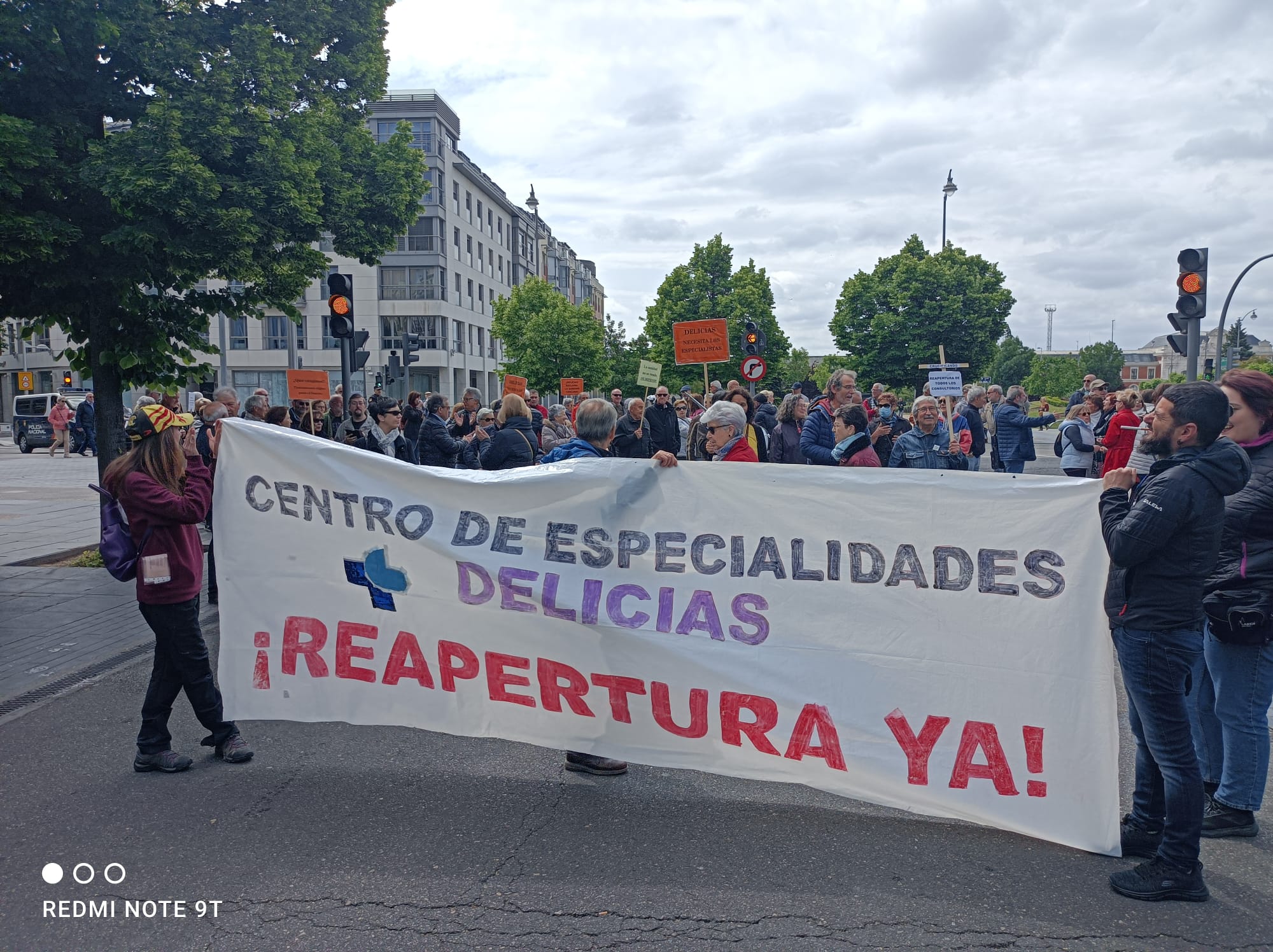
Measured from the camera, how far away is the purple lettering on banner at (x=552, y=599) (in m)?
4.32

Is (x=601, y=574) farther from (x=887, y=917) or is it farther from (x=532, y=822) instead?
(x=887, y=917)

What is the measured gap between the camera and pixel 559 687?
14.2ft

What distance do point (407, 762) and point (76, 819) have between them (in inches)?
56.7

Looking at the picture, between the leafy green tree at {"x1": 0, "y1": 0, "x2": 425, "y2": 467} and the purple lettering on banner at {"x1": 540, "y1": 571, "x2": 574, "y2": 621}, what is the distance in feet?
20.9

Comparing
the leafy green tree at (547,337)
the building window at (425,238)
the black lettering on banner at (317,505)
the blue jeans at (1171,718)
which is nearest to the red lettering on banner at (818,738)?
the blue jeans at (1171,718)

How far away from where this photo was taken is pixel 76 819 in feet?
13.6

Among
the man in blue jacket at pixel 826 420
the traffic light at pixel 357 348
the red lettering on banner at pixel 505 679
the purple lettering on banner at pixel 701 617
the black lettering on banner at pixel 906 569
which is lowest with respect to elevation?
the red lettering on banner at pixel 505 679

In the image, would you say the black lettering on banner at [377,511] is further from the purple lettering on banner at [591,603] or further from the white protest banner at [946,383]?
the white protest banner at [946,383]

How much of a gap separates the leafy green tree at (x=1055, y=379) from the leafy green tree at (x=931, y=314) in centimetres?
6107

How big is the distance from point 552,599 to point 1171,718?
253 centimetres

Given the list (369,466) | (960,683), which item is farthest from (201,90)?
(960,683)

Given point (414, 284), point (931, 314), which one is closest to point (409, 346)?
point (414, 284)

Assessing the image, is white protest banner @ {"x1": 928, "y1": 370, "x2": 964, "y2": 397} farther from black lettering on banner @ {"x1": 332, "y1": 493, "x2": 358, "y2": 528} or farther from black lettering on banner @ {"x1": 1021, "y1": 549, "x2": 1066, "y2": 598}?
black lettering on banner @ {"x1": 332, "y1": 493, "x2": 358, "y2": 528}

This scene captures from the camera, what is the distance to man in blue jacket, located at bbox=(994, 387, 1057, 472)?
12.9m
